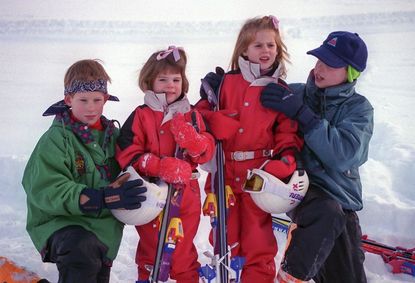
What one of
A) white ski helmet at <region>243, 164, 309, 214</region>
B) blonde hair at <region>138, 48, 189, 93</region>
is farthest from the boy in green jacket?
white ski helmet at <region>243, 164, 309, 214</region>

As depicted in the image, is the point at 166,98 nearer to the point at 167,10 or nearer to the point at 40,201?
the point at 40,201

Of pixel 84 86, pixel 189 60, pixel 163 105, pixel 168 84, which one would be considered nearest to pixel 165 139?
pixel 163 105

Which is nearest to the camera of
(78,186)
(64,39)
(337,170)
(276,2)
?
(78,186)

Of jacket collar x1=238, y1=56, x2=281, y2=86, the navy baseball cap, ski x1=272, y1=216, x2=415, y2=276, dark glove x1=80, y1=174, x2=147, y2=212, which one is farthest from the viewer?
ski x1=272, y1=216, x2=415, y2=276

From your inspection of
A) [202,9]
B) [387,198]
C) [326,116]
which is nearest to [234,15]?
[202,9]

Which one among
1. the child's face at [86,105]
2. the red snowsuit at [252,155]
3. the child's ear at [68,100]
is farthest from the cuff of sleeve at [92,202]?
the red snowsuit at [252,155]

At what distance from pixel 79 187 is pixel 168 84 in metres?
0.76

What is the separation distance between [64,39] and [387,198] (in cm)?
677

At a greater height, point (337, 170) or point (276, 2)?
point (276, 2)

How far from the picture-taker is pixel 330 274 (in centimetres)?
278

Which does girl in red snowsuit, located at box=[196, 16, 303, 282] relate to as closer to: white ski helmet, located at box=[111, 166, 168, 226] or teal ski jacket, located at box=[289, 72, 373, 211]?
teal ski jacket, located at box=[289, 72, 373, 211]

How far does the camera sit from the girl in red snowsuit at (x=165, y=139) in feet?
8.66

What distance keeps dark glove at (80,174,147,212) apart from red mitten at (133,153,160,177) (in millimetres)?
140

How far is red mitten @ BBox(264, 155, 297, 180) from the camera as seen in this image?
260cm
